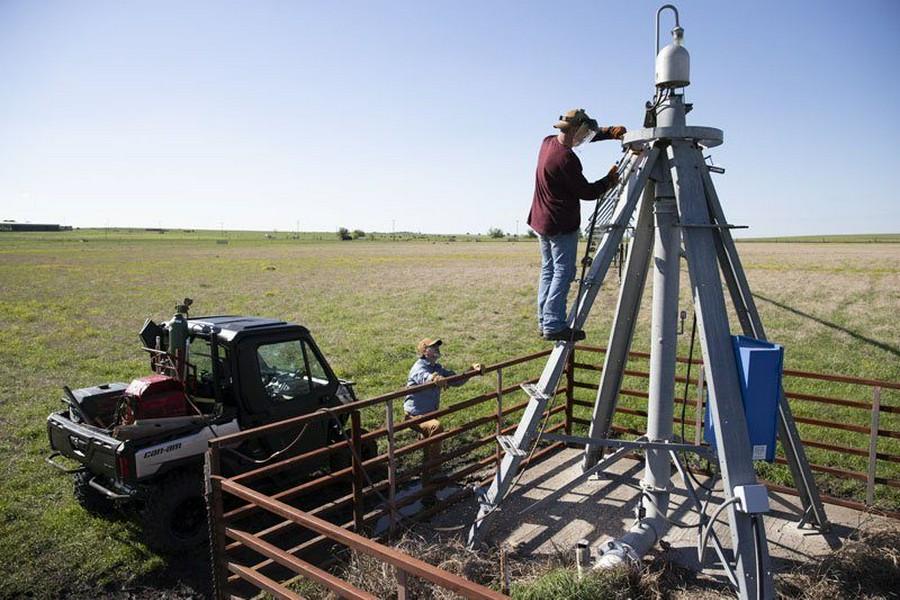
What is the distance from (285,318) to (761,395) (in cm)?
1847

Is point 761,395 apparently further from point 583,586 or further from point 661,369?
point 583,586

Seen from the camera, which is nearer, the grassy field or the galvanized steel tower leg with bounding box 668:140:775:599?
the galvanized steel tower leg with bounding box 668:140:775:599

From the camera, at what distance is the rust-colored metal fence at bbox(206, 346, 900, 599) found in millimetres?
3352

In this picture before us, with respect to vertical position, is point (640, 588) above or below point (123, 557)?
above

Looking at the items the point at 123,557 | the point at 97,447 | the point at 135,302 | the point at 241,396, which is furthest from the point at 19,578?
the point at 135,302

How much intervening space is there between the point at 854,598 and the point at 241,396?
5711 millimetres

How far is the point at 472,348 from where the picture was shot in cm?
1620

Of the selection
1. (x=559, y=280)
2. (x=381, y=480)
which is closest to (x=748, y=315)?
(x=559, y=280)

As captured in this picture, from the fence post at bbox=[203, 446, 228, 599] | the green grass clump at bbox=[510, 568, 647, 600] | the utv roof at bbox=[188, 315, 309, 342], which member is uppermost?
the utv roof at bbox=[188, 315, 309, 342]

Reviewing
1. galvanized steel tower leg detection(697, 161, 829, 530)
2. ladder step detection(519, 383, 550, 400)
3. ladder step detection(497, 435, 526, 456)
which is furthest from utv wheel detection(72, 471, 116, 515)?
galvanized steel tower leg detection(697, 161, 829, 530)

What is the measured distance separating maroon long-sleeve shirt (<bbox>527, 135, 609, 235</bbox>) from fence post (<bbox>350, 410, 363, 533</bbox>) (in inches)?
90.4

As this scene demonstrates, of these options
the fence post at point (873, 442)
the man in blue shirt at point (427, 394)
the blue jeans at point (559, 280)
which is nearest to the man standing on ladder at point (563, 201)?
the blue jeans at point (559, 280)

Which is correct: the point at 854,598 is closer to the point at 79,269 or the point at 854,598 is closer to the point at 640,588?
the point at 640,588

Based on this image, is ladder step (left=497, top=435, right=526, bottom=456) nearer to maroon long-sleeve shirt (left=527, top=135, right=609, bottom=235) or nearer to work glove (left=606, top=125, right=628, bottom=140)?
maroon long-sleeve shirt (left=527, top=135, right=609, bottom=235)
